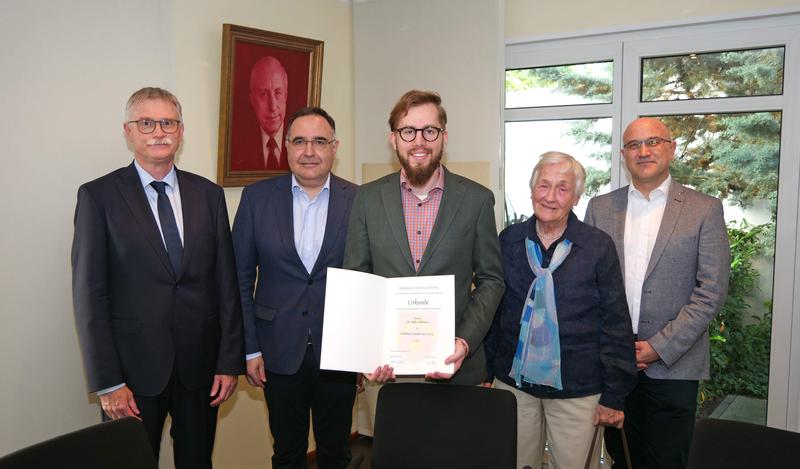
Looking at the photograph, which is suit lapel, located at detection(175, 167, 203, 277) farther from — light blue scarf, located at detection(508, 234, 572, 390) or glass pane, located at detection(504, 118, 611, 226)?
glass pane, located at detection(504, 118, 611, 226)

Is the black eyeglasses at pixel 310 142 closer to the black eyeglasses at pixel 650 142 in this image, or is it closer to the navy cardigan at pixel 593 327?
the navy cardigan at pixel 593 327

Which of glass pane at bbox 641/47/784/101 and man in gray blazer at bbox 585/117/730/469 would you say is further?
glass pane at bbox 641/47/784/101

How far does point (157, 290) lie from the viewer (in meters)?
2.24

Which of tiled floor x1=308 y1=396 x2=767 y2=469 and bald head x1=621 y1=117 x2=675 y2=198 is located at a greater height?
bald head x1=621 y1=117 x2=675 y2=198

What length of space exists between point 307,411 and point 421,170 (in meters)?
1.24

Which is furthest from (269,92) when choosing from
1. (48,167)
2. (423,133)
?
(423,133)

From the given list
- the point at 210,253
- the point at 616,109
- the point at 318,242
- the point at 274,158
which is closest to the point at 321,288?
the point at 318,242

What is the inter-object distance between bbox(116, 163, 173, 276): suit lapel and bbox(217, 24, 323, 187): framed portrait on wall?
3.52 ft

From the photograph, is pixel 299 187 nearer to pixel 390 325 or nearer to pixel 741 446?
pixel 390 325

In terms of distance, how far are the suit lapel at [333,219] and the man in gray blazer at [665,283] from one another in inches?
47.2

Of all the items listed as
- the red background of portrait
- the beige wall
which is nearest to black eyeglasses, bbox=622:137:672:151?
the beige wall

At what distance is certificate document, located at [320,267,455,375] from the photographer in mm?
2025

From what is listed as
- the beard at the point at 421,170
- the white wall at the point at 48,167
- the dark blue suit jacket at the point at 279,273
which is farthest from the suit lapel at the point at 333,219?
the white wall at the point at 48,167

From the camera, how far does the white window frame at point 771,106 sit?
3.15 metres
